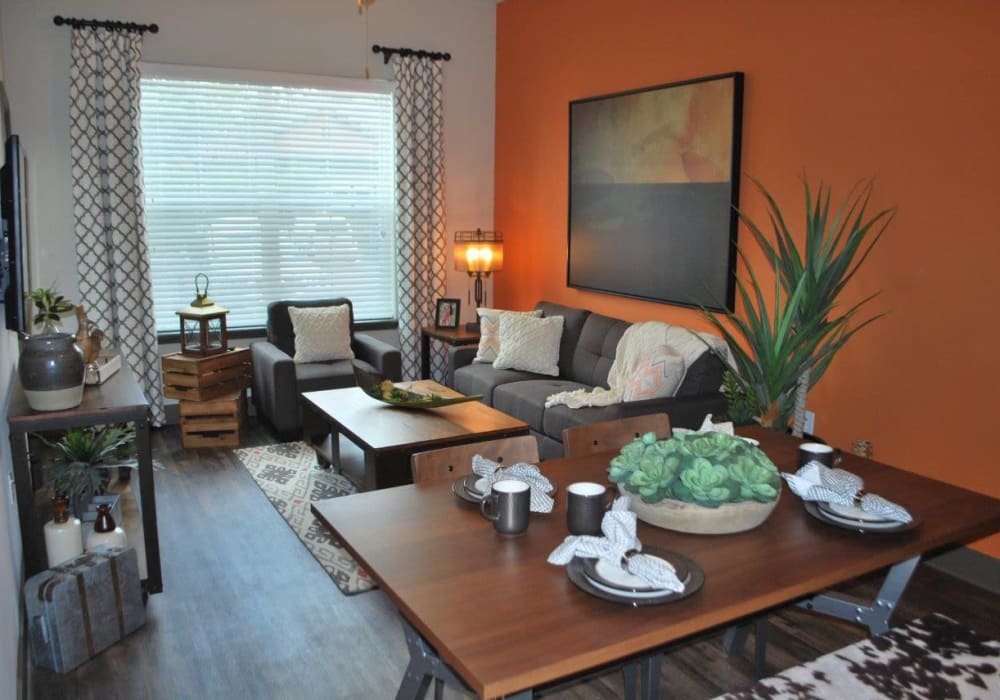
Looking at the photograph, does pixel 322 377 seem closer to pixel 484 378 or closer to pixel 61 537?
pixel 484 378

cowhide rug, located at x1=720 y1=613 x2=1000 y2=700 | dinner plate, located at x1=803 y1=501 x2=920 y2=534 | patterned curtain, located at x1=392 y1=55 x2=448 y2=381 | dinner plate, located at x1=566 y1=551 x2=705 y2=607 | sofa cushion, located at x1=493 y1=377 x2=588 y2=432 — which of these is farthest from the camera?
patterned curtain, located at x1=392 y1=55 x2=448 y2=381

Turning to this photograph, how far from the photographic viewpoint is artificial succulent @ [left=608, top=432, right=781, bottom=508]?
186cm

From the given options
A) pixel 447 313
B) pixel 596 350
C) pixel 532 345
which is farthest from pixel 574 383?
pixel 447 313

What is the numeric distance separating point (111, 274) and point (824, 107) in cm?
437

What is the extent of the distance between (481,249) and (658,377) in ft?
8.50

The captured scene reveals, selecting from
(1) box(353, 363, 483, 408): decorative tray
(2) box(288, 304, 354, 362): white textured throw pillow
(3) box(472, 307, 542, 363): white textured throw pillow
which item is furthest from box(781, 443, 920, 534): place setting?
(2) box(288, 304, 354, 362): white textured throw pillow

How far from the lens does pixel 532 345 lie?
5.36m

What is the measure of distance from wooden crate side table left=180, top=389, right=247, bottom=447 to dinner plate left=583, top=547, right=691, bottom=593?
403 centimetres

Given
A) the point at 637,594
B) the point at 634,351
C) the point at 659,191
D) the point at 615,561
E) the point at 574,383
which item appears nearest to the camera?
the point at 637,594

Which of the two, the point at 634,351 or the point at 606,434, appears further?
the point at 634,351

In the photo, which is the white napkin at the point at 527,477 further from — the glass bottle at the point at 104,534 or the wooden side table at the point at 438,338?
the wooden side table at the point at 438,338

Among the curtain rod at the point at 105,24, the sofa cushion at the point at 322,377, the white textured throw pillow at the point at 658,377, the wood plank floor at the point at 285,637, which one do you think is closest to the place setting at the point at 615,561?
the wood plank floor at the point at 285,637

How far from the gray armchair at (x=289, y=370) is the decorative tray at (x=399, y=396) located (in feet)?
2.99

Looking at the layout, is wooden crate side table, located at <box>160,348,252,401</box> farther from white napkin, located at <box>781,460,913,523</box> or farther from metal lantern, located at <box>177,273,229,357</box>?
white napkin, located at <box>781,460,913,523</box>
